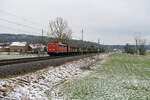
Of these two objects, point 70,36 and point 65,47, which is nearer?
point 65,47

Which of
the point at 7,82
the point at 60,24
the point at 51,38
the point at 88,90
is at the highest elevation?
the point at 60,24

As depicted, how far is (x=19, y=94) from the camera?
304 inches

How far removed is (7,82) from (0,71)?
88.0 inches

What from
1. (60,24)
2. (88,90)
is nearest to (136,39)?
(60,24)

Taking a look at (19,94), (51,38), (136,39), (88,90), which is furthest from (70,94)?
(136,39)

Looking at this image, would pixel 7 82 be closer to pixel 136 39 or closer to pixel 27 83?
pixel 27 83

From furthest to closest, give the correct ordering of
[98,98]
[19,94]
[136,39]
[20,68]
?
[136,39] < [20,68] < [98,98] < [19,94]

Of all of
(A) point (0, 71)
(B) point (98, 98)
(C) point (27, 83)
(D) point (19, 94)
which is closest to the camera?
(D) point (19, 94)

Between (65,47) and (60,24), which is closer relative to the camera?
(65,47)

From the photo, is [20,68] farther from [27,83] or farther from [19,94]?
[19,94]

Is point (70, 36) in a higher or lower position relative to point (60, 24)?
lower

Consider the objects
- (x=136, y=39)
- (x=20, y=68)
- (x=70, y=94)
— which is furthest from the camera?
(x=136, y=39)

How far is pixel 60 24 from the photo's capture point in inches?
2099

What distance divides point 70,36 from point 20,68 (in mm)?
45130
